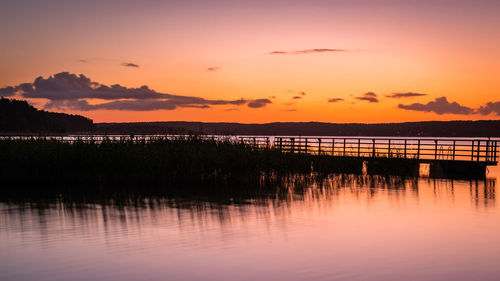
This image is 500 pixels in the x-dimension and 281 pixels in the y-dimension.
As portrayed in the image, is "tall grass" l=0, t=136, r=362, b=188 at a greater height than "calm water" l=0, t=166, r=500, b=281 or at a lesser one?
greater

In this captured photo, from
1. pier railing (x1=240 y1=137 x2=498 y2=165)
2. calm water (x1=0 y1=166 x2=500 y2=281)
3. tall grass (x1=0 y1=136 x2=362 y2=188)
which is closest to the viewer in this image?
calm water (x1=0 y1=166 x2=500 y2=281)

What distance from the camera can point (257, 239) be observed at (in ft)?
43.2

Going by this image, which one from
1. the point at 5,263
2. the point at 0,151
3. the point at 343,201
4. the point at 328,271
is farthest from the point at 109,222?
the point at 0,151

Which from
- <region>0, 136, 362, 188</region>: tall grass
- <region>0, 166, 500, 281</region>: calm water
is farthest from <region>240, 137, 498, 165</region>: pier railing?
<region>0, 166, 500, 281</region>: calm water

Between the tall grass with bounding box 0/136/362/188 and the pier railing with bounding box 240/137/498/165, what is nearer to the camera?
the tall grass with bounding box 0/136/362/188

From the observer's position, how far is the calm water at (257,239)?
10094 mm

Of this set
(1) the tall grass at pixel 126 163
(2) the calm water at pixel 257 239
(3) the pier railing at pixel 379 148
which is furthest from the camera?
(3) the pier railing at pixel 379 148

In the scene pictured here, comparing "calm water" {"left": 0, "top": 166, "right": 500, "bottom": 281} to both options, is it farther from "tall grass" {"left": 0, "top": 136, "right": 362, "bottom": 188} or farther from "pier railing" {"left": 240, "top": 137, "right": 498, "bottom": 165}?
"pier railing" {"left": 240, "top": 137, "right": 498, "bottom": 165}

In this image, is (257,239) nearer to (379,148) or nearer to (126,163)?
(126,163)

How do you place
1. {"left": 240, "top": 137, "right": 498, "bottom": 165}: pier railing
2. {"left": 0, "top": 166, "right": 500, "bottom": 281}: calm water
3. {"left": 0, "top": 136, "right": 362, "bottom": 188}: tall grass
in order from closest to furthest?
{"left": 0, "top": 166, "right": 500, "bottom": 281}: calm water
{"left": 0, "top": 136, "right": 362, "bottom": 188}: tall grass
{"left": 240, "top": 137, "right": 498, "bottom": 165}: pier railing

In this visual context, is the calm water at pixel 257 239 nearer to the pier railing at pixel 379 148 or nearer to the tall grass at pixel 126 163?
the tall grass at pixel 126 163

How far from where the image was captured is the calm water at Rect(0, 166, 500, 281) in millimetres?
10094

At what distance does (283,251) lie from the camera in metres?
11.8

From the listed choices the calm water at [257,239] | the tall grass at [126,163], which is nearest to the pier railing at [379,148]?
the tall grass at [126,163]
